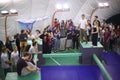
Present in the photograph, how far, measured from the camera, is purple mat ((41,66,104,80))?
12156 mm

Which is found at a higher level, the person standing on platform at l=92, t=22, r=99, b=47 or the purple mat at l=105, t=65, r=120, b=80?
the person standing on platform at l=92, t=22, r=99, b=47

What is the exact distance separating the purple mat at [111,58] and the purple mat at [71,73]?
126 cm

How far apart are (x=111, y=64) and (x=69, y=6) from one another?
6.85 m

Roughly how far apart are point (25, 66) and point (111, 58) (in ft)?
22.3

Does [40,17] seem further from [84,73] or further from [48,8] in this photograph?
[84,73]

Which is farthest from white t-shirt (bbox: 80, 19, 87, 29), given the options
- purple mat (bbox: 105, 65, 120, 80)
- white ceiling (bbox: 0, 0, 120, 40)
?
white ceiling (bbox: 0, 0, 120, 40)

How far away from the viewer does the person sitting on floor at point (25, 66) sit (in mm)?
9469

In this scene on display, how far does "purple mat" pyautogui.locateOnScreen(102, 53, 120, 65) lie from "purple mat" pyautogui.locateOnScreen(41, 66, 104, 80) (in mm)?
1265

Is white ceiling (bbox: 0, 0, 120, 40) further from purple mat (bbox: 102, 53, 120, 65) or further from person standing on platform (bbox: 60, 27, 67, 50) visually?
purple mat (bbox: 102, 53, 120, 65)

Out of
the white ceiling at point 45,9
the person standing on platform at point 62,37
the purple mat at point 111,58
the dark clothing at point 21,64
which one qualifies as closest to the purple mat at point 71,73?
the purple mat at point 111,58

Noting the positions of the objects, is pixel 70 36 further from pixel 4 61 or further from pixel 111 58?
pixel 4 61

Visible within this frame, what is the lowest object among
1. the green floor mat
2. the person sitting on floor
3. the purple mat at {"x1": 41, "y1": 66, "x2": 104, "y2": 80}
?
the purple mat at {"x1": 41, "y1": 66, "x2": 104, "y2": 80}

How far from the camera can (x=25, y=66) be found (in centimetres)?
958

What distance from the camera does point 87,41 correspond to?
15.3 metres
